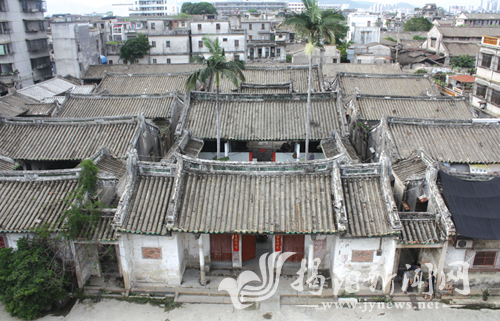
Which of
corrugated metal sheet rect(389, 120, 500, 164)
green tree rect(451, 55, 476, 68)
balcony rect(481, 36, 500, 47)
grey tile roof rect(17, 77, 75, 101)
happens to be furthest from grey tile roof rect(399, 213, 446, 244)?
green tree rect(451, 55, 476, 68)

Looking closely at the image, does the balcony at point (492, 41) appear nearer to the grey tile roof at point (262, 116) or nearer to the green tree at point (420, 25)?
the grey tile roof at point (262, 116)

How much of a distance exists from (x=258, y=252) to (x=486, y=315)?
11044 millimetres

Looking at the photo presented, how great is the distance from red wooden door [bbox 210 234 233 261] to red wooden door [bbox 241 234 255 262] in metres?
0.66

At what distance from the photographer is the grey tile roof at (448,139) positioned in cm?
2564

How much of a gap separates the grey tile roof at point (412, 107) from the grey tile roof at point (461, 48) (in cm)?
5107

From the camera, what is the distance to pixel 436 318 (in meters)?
17.2

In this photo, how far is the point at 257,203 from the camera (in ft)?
59.4

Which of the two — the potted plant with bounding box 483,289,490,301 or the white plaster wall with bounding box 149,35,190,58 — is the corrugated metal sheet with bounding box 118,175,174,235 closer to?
the potted plant with bounding box 483,289,490,301

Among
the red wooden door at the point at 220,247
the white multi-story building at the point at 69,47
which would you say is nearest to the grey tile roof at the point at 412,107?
the red wooden door at the point at 220,247

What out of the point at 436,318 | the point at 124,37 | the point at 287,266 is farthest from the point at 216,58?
the point at 124,37

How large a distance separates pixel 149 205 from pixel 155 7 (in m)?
187

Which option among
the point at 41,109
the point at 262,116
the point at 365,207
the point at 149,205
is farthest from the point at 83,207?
the point at 41,109

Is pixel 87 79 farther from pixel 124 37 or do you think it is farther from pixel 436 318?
pixel 436 318

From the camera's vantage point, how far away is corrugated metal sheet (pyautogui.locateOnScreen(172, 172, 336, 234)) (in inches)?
678
